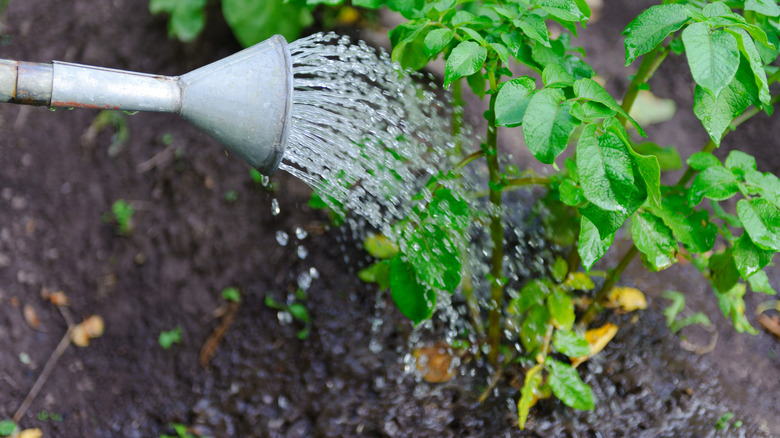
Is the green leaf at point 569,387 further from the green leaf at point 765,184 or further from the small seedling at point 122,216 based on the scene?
the small seedling at point 122,216

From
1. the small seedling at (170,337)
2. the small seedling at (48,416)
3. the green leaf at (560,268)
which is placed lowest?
the small seedling at (48,416)

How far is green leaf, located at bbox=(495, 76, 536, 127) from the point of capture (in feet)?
3.71

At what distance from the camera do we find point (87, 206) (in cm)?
278

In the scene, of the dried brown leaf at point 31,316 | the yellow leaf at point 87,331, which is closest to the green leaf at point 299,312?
the yellow leaf at point 87,331

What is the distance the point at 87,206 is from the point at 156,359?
0.80 meters

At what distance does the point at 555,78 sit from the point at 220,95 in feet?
2.05

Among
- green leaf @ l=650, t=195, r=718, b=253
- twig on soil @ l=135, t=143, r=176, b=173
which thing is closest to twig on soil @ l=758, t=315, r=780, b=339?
green leaf @ l=650, t=195, r=718, b=253

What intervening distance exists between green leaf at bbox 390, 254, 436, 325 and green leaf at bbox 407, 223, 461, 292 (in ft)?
0.18

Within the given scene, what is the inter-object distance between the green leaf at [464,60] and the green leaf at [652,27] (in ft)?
0.86

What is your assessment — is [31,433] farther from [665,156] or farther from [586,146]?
[665,156]

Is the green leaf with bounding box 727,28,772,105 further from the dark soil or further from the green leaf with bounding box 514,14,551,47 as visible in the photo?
the dark soil

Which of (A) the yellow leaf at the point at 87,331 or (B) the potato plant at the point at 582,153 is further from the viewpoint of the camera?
(A) the yellow leaf at the point at 87,331

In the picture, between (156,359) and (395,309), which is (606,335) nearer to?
(395,309)

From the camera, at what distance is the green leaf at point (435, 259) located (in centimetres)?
144
